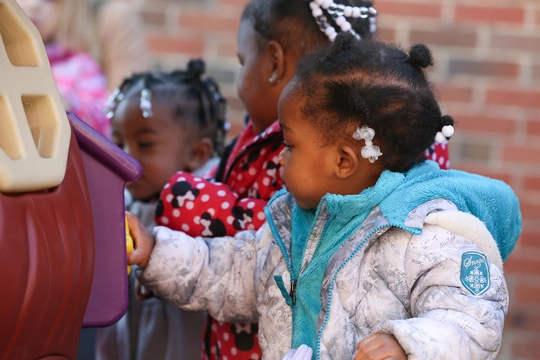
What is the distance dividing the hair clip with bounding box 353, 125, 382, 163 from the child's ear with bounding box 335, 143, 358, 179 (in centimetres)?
3

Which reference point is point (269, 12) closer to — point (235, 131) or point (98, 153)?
point (98, 153)

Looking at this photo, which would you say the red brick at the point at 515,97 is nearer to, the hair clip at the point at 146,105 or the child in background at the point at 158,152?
the child in background at the point at 158,152

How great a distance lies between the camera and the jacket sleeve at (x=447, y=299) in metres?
1.34

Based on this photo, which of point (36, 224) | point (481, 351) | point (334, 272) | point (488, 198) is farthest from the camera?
point (488, 198)

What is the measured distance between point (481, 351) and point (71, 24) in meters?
2.44

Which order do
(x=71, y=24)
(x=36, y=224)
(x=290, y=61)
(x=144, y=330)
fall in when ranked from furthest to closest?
(x=71, y=24)
(x=144, y=330)
(x=290, y=61)
(x=36, y=224)

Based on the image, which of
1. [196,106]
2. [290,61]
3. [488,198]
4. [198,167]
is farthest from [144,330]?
[488,198]

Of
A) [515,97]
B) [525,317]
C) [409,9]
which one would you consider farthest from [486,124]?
[525,317]

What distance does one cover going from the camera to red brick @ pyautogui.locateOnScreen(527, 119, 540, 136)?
3.25 metres

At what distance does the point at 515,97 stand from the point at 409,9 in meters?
0.55

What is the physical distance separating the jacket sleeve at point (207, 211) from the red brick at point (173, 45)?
1.59m

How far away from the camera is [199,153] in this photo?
2.38 m

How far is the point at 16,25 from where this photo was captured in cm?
130

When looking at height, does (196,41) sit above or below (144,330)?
above
